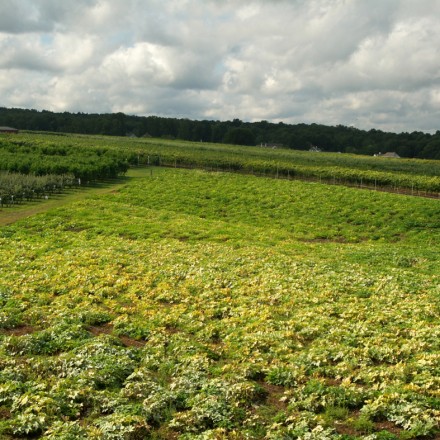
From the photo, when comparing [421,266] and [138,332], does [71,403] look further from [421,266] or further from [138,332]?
[421,266]

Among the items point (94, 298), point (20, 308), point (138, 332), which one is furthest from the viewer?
point (94, 298)

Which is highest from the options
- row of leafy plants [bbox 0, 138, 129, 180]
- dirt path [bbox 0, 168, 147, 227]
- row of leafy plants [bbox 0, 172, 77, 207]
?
row of leafy plants [bbox 0, 138, 129, 180]

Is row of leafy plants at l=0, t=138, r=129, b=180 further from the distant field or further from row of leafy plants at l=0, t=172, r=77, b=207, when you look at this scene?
row of leafy plants at l=0, t=172, r=77, b=207

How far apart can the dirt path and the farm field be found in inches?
437

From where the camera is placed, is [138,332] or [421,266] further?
[421,266]

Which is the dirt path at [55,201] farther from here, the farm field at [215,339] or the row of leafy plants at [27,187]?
the farm field at [215,339]

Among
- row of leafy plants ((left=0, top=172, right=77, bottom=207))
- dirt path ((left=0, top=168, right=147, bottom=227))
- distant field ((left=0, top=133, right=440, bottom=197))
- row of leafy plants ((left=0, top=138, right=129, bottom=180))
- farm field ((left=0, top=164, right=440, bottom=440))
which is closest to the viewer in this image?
farm field ((left=0, top=164, right=440, bottom=440))

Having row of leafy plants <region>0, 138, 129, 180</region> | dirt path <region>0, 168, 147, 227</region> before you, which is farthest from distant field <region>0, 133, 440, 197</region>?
dirt path <region>0, 168, 147, 227</region>

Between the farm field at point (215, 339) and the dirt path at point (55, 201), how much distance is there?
11094 millimetres

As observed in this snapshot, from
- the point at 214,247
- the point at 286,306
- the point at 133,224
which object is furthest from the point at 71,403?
the point at 133,224

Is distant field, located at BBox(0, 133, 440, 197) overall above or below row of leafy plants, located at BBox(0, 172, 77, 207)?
above

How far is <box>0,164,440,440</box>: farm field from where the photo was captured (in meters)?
10.9

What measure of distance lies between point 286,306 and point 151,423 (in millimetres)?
8915

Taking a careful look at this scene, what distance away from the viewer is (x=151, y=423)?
10953 millimetres
